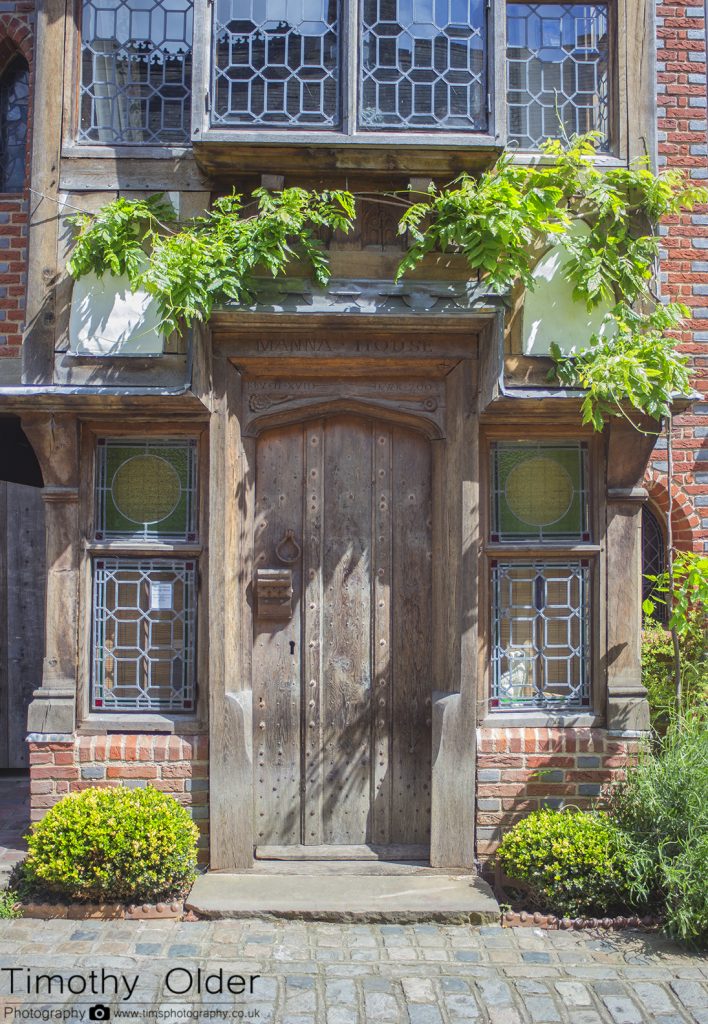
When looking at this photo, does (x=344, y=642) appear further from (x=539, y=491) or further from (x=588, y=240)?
(x=588, y=240)

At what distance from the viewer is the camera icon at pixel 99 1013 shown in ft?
12.1

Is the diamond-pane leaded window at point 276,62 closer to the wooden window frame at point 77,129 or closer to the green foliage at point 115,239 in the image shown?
the wooden window frame at point 77,129

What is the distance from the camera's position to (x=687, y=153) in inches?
240

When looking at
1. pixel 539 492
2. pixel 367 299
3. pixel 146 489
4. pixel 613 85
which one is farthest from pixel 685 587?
pixel 146 489

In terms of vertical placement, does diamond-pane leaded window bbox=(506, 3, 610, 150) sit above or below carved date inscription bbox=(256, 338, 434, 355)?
above

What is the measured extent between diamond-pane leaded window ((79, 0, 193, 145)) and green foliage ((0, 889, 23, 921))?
425 centimetres

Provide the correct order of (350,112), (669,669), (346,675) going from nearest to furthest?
(350,112), (346,675), (669,669)

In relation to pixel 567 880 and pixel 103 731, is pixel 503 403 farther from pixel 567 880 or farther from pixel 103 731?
pixel 103 731

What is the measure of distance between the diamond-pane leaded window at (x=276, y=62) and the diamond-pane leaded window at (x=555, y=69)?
1110 millimetres

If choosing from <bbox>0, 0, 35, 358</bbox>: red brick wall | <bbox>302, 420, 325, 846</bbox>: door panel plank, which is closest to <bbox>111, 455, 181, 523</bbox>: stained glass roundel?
<bbox>302, 420, 325, 846</bbox>: door panel plank

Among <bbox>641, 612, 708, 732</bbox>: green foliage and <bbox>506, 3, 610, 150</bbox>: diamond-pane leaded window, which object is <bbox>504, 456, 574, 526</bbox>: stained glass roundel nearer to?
<bbox>641, 612, 708, 732</bbox>: green foliage

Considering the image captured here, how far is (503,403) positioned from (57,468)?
2586mm

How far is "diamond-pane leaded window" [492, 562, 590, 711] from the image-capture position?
5.22 m

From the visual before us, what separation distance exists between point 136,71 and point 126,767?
13.3ft
